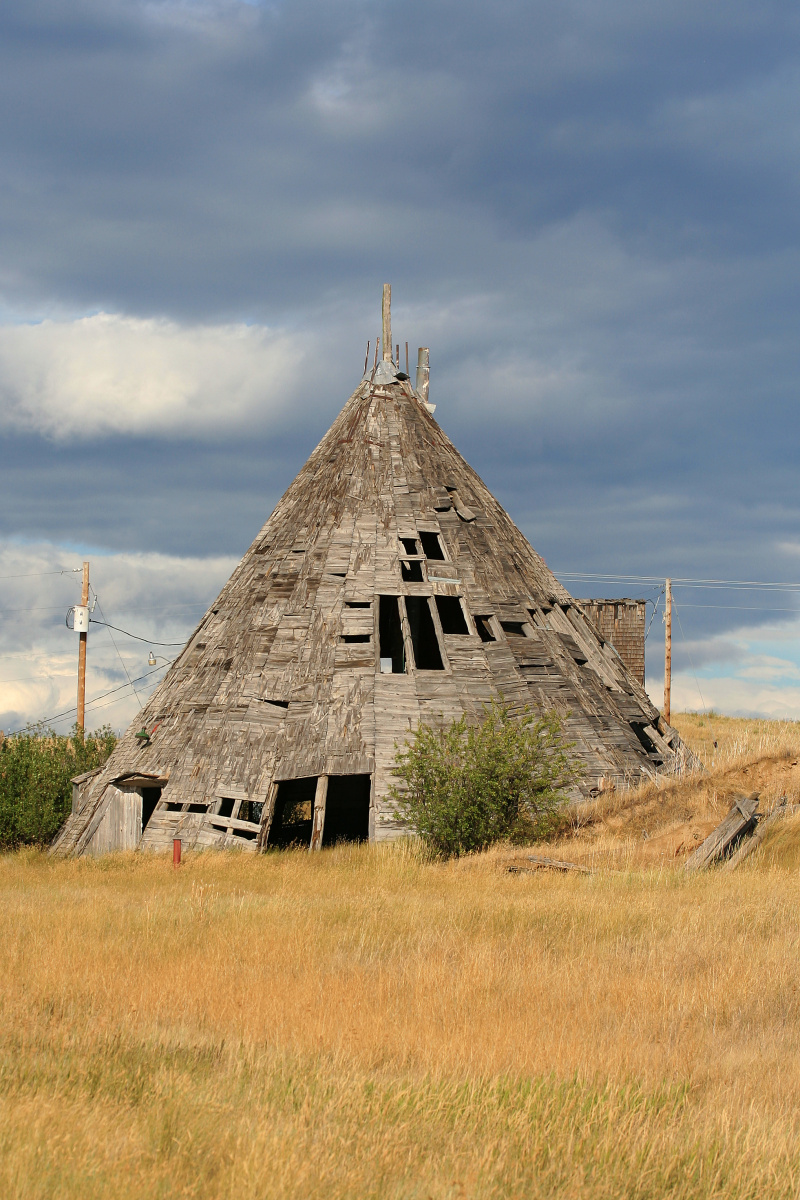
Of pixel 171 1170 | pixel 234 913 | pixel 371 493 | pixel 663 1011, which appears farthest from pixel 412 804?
pixel 171 1170

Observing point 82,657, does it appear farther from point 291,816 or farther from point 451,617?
point 451,617

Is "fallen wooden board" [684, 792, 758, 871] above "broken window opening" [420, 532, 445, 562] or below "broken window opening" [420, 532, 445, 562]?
below

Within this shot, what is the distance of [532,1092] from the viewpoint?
6844mm

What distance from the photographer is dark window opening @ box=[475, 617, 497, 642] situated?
2466cm

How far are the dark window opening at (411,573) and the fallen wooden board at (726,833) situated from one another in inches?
388

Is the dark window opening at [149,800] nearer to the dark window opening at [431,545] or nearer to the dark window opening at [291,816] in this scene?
the dark window opening at [291,816]

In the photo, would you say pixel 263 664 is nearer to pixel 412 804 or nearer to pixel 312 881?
pixel 412 804

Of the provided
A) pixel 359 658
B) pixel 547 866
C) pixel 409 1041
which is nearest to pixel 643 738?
pixel 359 658

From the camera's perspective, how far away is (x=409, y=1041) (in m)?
8.19

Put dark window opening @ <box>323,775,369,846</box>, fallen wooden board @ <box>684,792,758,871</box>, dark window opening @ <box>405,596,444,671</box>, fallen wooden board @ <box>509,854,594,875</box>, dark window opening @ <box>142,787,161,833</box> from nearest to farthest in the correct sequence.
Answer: fallen wooden board @ <box>684,792,758,871</box> < fallen wooden board @ <box>509,854,594,875</box> < dark window opening @ <box>142,787,161,833</box> < dark window opening @ <box>405,596,444,671</box> < dark window opening @ <box>323,775,369,846</box>

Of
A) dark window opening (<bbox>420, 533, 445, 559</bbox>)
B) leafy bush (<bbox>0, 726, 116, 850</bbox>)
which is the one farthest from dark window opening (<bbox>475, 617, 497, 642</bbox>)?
leafy bush (<bbox>0, 726, 116, 850</bbox>)

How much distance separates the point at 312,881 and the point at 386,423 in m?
14.7

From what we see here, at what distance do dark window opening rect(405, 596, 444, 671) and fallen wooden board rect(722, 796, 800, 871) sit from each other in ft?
31.8

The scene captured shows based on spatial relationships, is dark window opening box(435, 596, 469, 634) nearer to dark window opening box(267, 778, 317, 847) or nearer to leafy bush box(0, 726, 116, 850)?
dark window opening box(267, 778, 317, 847)
